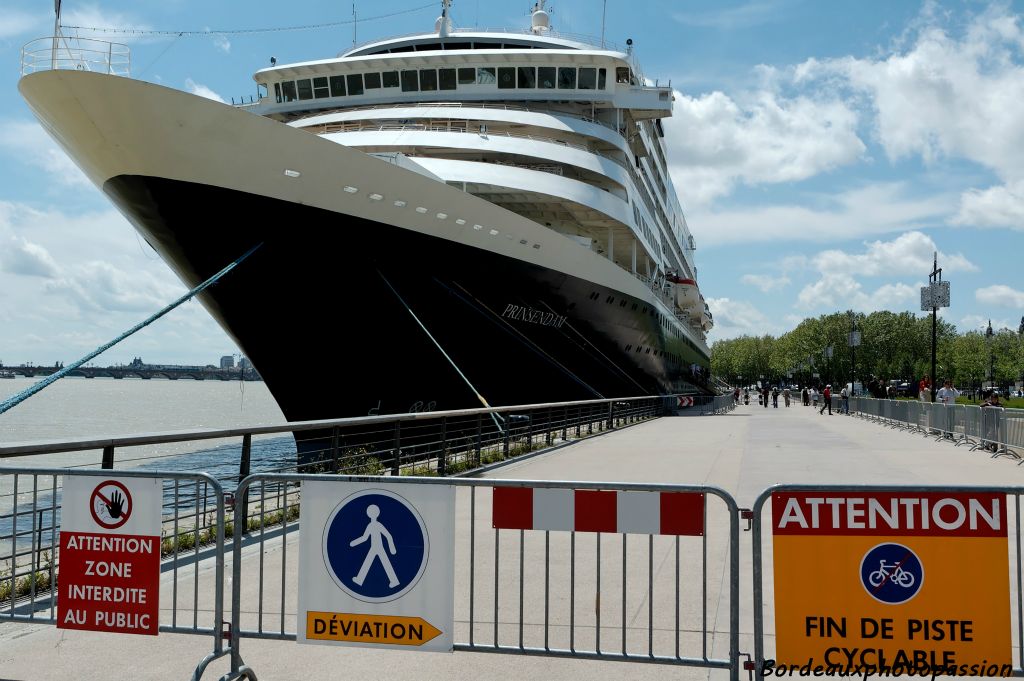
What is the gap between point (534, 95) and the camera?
2475 cm

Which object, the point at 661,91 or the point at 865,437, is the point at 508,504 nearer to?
the point at 865,437

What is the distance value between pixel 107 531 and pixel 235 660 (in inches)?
37.0

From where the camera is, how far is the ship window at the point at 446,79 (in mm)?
24622

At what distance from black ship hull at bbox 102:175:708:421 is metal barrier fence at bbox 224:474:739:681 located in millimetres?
7793

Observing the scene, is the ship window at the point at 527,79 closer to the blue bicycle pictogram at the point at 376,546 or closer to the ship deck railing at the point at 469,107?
the ship deck railing at the point at 469,107

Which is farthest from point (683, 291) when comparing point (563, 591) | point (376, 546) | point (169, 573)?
point (376, 546)

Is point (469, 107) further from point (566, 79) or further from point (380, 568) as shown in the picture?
point (380, 568)

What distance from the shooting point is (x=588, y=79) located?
991 inches

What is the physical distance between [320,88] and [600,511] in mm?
22885

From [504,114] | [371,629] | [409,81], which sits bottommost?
[371,629]

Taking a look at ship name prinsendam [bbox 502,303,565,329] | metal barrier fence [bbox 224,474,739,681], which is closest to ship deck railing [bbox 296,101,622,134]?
ship name prinsendam [bbox 502,303,565,329]

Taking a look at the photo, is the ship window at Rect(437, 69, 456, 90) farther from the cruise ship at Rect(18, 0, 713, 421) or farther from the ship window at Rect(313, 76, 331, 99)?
the ship window at Rect(313, 76, 331, 99)

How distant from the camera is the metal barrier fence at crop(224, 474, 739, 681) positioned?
13.3 feet

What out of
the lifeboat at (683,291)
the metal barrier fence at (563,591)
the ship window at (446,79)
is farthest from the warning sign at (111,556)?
the lifeboat at (683,291)
